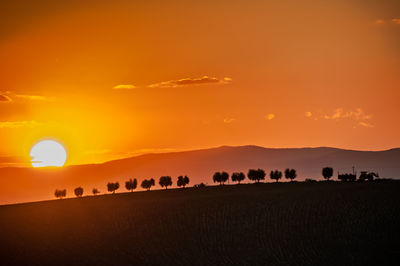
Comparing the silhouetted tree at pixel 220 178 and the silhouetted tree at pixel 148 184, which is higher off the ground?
the silhouetted tree at pixel 220 178

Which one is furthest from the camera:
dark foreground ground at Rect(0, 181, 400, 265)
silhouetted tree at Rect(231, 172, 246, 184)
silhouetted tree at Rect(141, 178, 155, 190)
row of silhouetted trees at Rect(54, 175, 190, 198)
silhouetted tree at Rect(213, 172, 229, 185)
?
silhouetted tree at Rect(213, 172, 229, 185)

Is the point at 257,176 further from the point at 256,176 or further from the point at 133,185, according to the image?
the point at 133,185

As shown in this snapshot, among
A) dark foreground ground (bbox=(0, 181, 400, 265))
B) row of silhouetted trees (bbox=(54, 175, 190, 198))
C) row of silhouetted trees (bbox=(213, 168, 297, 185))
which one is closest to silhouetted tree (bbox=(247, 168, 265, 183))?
row of silhouetted trees (bbox=(213, 168, 297, 185))

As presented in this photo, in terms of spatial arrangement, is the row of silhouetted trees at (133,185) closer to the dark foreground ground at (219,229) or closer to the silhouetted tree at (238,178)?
the silhouetted tree at (238,178)

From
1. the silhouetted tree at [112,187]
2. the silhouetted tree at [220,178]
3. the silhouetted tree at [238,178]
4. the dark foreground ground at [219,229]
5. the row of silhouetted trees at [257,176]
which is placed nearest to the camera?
the dark foreground ground at [219,229]

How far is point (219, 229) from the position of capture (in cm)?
8881

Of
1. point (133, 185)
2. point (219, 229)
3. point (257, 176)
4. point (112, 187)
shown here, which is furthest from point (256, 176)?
point (219, 229)

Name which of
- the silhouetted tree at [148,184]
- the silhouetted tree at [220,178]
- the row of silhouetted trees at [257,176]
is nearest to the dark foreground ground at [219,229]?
the row of silhouetted trees at [257,176]

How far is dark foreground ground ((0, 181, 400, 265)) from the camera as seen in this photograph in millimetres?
75312

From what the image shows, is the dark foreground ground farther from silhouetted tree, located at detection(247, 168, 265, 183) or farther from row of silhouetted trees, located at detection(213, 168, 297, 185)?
silhouetted tree, located at detection(247, 168, 265, 183)

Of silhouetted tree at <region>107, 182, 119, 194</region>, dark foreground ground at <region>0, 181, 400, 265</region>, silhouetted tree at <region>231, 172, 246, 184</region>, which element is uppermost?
silhouetted tree at <region>231, 172, 246, 184</region>

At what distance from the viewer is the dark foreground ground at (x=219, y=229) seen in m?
75.3

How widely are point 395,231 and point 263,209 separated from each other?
78.6 ft

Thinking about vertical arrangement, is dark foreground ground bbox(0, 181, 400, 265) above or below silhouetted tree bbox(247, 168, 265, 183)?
below
